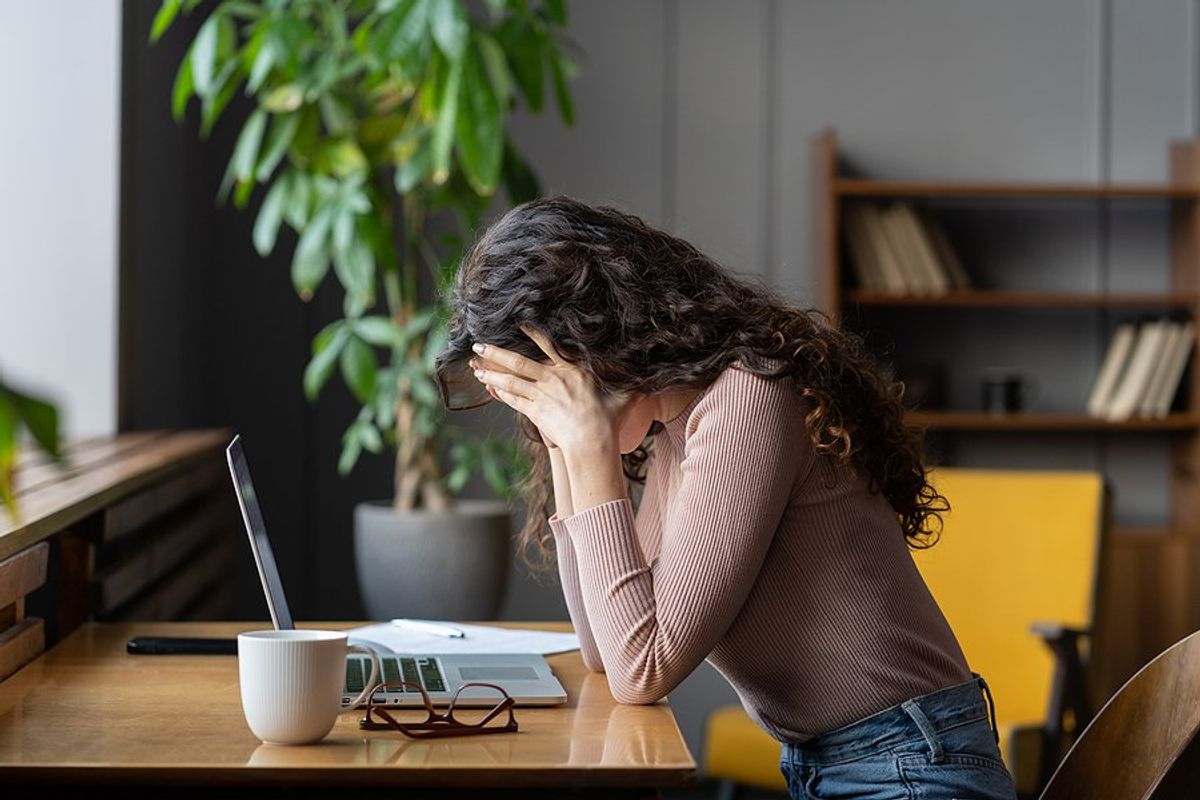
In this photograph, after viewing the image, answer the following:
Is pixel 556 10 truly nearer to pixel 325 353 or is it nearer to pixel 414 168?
pixel 414 168

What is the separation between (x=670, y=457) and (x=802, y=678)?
296mm

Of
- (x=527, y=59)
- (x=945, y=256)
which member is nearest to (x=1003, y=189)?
(x=945, y=256)

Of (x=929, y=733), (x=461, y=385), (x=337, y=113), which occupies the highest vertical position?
(x=337, y=113)

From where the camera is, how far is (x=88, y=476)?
206cm

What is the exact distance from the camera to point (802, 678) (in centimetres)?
137

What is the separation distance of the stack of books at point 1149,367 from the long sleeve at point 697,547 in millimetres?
2649

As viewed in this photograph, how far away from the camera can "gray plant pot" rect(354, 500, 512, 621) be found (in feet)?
10.1

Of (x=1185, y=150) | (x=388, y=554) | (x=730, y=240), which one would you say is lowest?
(x=388, y=554)

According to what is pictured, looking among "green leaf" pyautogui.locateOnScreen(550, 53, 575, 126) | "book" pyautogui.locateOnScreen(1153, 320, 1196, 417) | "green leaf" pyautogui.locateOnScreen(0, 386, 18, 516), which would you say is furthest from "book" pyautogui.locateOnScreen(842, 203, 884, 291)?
"green leaf" pyautogui.locateOnScreen(0, 386, 18, 516)

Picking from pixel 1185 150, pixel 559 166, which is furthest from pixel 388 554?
pixel 1185 150

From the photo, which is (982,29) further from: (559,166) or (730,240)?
(559,166)

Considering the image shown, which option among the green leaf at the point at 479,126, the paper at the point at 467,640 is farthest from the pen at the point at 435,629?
the green leaf at the point at 479,126

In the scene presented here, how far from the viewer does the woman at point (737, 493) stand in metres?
1.32

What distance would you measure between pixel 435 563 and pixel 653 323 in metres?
1.78
